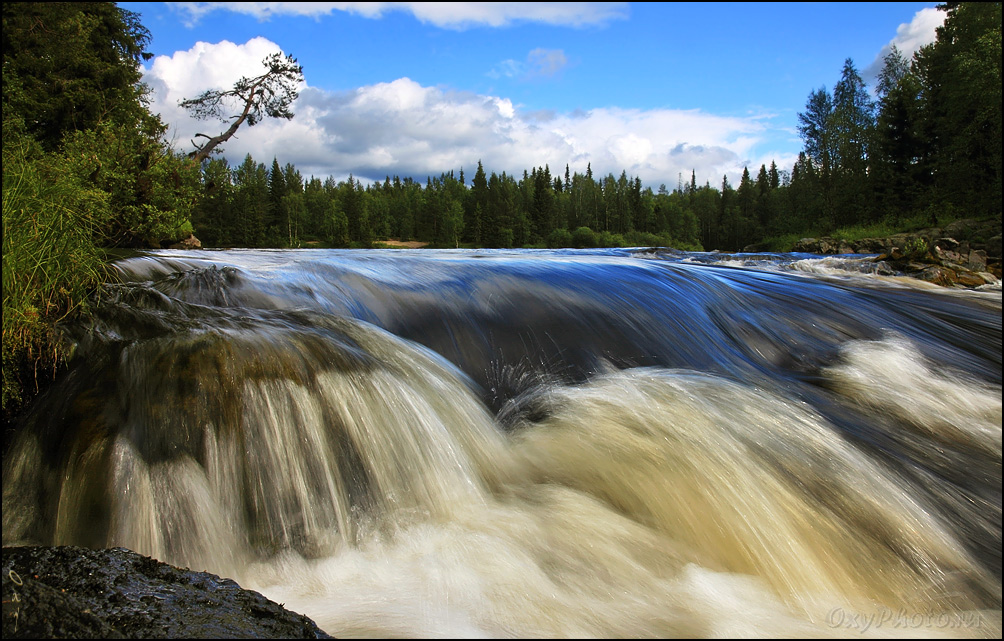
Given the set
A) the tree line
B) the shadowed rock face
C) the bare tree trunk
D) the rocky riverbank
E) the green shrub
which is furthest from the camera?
the green shrub

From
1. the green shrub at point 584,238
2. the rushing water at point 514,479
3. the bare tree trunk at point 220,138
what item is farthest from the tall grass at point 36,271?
the green shrub at point 584,238

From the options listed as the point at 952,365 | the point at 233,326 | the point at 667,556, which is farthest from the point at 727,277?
the point at 233,326

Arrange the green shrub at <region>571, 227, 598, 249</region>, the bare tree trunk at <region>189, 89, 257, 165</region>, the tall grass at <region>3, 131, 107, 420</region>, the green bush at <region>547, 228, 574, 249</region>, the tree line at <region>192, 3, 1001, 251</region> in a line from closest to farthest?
the tall grass at <region>3, 131, 107, 420</region> < the bare tree trunk at <region>189, 89, 257, 165</region> < the tree line at <region>192, 3, 1001, 251</region> < the green shrub at <region>571, 227, 598, 249</region> < the green bush at <region>547, 228, 574, 249</region>

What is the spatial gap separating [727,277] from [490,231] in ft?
241

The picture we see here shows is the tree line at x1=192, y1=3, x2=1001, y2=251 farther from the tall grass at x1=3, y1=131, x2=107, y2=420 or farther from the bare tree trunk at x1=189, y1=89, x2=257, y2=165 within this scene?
the tall grass at x1=3, y1=131, x2=107, y2=420

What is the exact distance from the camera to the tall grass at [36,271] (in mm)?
3055

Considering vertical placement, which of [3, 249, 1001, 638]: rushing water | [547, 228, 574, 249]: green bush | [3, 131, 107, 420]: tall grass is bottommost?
[3, 249, 1001, 638]: rushing water

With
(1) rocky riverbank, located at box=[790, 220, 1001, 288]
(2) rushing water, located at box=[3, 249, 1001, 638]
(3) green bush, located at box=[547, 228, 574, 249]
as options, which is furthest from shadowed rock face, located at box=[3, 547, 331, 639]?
(3) green bush, located at box=[547, 228, 574, 249]

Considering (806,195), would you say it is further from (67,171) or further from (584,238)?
(67,171)

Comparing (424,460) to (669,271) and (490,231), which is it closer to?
(669,271)

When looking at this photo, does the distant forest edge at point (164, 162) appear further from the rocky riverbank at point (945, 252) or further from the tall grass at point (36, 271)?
the rocky riverbank at point (945, 252)

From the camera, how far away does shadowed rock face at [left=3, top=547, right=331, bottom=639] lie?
157cm

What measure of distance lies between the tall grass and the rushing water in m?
0.21

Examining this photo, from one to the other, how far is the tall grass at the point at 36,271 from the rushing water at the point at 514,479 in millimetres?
205
